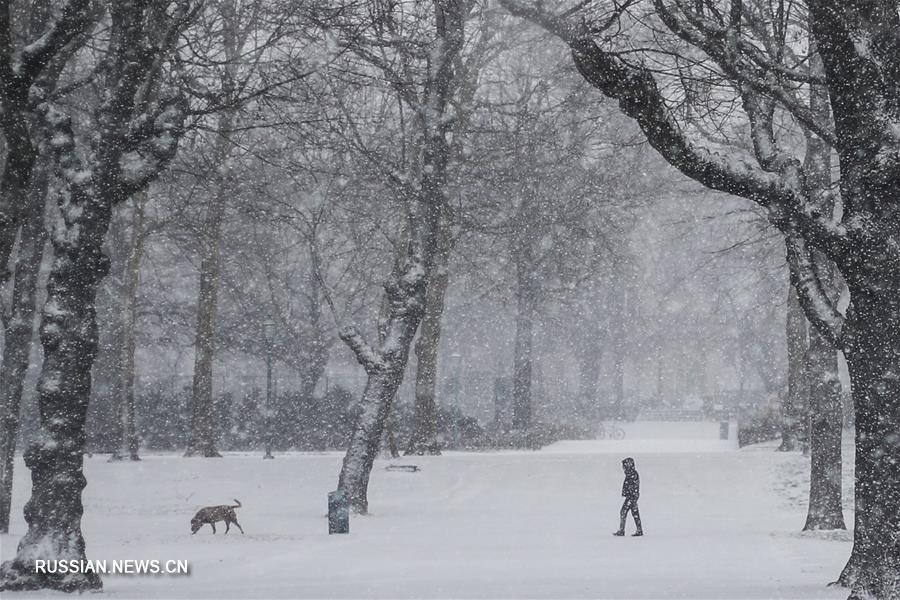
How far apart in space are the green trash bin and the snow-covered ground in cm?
22

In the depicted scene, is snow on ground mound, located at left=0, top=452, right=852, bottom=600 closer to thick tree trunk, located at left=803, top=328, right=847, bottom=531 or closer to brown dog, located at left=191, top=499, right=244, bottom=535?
brown dog, located at left=191, top=499, right=244, bottom=535

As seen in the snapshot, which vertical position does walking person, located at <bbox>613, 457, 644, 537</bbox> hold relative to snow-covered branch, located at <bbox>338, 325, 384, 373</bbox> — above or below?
below

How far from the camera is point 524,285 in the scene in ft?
102

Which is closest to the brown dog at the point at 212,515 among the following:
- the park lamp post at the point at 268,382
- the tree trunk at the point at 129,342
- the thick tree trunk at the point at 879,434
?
the thick tree trunk at the point at 879,434

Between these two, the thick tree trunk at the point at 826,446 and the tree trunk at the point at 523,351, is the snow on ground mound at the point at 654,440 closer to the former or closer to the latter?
the tree trunk at the point at 523,351

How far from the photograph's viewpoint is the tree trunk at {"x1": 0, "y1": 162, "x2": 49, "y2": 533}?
13.9m

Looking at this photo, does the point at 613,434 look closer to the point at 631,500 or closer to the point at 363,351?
the point at 363,351

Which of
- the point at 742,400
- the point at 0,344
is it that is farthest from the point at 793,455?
the point at 742,400

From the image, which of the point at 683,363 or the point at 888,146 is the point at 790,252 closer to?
the point at 888,146

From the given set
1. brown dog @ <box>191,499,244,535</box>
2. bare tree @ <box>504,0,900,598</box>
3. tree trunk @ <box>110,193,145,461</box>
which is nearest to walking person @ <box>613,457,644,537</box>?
brown dog @ <box>191,499,244,535</box>

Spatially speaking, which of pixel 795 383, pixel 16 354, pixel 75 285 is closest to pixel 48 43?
pixel 75 285

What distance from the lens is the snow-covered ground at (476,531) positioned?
959cm

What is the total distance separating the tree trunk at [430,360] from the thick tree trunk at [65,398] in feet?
49.5

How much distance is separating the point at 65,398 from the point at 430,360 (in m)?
16.6
